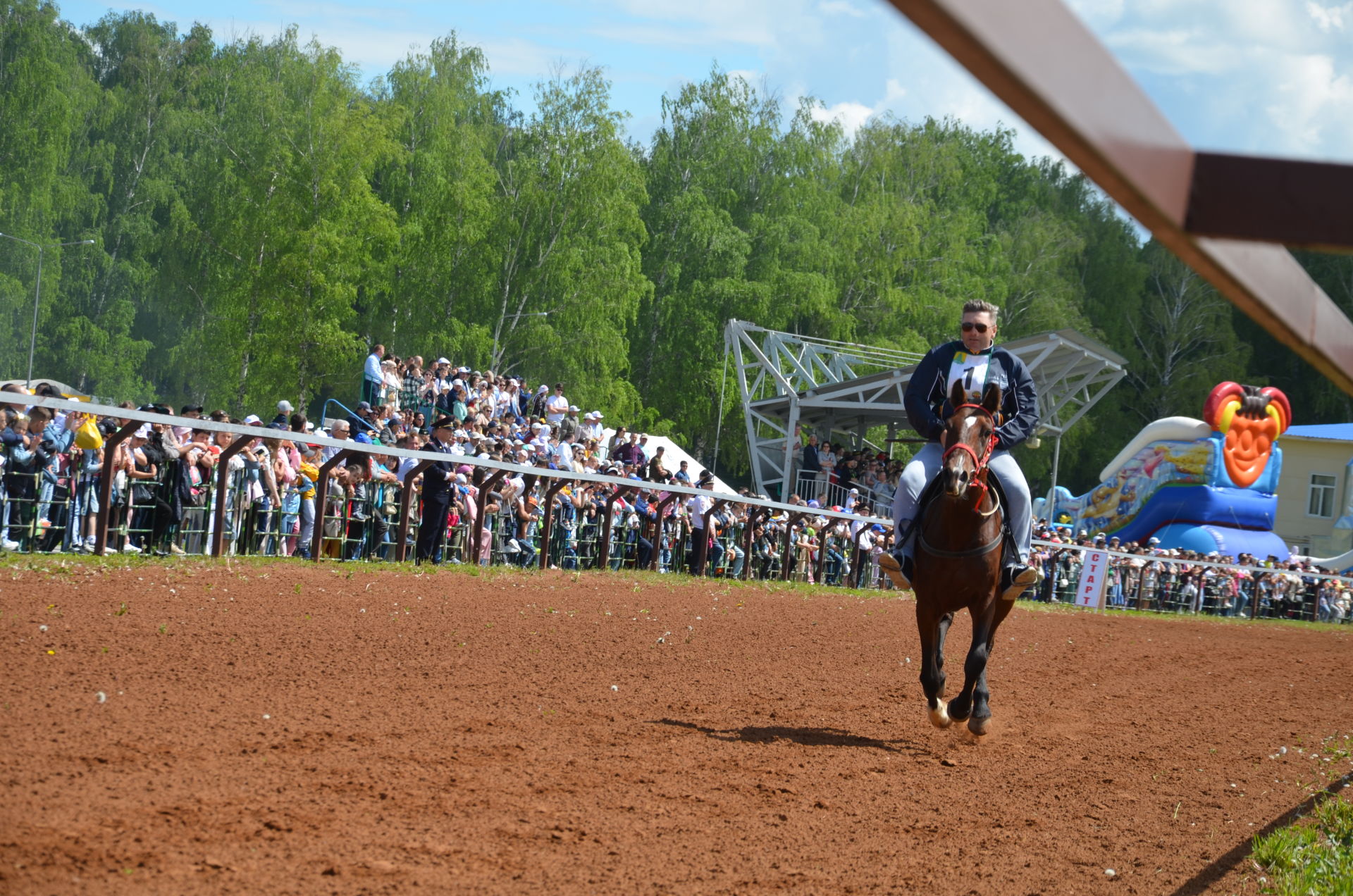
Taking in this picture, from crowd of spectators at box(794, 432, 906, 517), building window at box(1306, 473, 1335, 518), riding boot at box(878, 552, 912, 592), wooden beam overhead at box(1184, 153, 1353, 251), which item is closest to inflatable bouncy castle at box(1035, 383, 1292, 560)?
crowd of spectators at box(794, 432, 906, 517)

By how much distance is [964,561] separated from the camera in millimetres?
7531

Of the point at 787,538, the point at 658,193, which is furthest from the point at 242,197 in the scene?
the point at 787,538

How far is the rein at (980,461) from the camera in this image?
7137mm

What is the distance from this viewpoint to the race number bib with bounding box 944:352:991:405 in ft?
26.2

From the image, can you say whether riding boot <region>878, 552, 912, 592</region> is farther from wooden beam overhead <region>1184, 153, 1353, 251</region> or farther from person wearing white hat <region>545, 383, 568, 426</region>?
person wearing white hat <region>545, 383, 568, 426</region>

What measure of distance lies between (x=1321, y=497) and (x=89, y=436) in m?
53.6

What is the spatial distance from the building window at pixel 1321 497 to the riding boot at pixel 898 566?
52265 millimetres

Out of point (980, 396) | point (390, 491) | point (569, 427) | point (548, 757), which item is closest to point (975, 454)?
point (980, 396)

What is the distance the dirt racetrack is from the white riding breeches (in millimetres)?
1242

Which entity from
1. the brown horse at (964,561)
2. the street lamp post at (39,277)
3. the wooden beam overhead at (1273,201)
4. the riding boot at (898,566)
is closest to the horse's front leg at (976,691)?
the brown horse at (964,561)

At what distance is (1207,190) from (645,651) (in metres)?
7.84

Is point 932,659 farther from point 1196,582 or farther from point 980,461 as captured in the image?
point 1196,582

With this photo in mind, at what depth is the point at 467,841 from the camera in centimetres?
433

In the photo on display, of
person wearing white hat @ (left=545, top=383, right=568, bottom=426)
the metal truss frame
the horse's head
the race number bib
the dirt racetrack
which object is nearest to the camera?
the dirt racetrack
